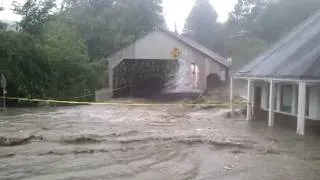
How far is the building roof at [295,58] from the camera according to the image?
58.5ft

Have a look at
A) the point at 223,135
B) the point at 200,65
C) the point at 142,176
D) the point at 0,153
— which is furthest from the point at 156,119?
the point at 200,65

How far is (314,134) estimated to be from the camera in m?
18.0

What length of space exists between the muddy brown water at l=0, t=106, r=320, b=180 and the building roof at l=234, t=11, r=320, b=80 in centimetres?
238

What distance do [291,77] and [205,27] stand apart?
64.7 metres

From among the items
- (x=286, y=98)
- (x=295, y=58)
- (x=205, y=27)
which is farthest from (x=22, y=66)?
(x=205, y=27)

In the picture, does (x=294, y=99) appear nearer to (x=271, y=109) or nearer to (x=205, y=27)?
(x=271, y=109)

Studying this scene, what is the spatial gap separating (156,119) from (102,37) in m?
37.6

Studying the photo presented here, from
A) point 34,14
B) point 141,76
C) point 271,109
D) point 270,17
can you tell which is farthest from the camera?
point 270,17

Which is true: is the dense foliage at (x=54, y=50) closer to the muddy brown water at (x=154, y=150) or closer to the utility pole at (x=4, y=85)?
the utility pole at (x=4, y=85)

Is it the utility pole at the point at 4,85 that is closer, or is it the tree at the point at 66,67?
the utility pole at the point at 4,85

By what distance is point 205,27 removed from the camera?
3214 inches

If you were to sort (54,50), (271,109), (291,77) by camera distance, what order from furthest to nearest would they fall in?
1. (54,50)
2. (271,109)
3. (291,77)

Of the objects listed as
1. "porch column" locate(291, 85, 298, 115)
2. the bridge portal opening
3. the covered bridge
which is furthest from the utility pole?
"porch column" locate(291, 85, 298, 115)

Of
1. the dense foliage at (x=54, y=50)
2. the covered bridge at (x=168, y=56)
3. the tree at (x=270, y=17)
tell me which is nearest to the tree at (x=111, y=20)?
the dense foliage at (x=54, y=50)
